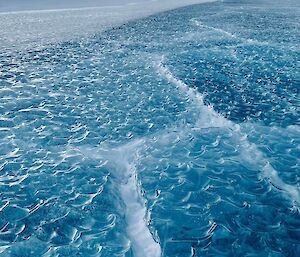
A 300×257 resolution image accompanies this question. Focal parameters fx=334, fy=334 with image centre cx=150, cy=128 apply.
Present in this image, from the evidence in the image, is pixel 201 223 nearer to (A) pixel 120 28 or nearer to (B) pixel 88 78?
(B) pixel 88 78

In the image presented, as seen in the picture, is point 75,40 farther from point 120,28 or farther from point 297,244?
point 297,244

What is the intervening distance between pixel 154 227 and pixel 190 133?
6.02 m

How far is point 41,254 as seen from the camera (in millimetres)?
8875

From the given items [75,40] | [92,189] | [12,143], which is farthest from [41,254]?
[75,40]

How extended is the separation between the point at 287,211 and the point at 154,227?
4.24 m

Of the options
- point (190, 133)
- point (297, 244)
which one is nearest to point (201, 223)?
point (297, 244)

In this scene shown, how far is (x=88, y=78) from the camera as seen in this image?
2098cm

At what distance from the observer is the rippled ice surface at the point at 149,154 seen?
9.63 m

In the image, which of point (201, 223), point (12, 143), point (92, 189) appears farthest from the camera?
point (12, 143)

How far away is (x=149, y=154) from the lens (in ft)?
44.7

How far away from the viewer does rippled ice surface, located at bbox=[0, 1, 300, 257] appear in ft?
31.6

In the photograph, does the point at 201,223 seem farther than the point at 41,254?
Yes

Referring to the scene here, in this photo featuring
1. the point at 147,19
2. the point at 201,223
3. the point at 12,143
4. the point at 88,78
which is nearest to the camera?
the point at 201,223

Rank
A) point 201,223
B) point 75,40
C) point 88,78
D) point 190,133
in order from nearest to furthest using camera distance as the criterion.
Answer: point 201,223 < point 190,133 < point 88,78 < point 75,40
